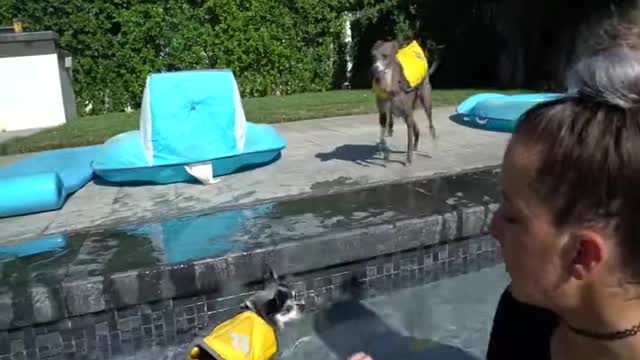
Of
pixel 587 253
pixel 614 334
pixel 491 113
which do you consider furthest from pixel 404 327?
pixel 491 113

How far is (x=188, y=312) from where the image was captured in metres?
3.41

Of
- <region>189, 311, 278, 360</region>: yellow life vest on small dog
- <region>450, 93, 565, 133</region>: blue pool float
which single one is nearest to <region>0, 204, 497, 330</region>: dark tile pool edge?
<region>189, 311, 278, 360</region>: yellow life vest on small dog

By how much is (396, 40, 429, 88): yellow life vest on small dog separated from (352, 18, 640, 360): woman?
4284 millimetres

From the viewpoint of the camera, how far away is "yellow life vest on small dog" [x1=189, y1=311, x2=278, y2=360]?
2256 millimetres

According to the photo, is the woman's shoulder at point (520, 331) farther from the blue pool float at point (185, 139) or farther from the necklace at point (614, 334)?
the blue pool float at point (185, 139)

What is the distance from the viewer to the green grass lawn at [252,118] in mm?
7926

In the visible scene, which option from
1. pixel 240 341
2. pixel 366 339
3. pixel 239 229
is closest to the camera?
pixel 240 341

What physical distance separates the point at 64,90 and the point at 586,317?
13222mm

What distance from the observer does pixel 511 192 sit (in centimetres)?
105

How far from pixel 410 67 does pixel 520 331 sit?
413 centimetres

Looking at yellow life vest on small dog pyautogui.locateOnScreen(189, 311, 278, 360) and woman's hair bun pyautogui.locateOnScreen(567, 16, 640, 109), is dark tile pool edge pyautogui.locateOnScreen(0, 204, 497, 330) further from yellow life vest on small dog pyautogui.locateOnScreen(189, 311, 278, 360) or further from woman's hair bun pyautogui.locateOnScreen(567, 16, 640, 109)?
woman's hair bun pyautogui.locateOnScreen(567, 16, 640, 109)

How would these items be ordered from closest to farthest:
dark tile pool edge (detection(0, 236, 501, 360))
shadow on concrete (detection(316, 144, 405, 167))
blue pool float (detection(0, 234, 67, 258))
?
dark tile pool edge (detection(0, 236, 501, 360)) → blue pool float (detection(0, 234, 67, 258)) → shadow on concrete (detection(316, 144, 405, 167))

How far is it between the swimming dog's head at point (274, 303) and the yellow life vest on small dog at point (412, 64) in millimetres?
2555

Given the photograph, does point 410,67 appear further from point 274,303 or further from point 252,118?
point 252,118
